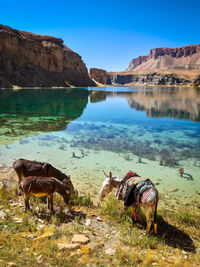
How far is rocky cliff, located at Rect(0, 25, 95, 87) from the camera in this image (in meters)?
82.1

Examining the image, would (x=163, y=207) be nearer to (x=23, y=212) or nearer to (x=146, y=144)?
(x=23, y=212)

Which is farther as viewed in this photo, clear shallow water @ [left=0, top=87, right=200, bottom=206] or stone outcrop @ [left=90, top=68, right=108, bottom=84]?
stone outcrop @ [left=90, top=68, right=108, bottom=84]

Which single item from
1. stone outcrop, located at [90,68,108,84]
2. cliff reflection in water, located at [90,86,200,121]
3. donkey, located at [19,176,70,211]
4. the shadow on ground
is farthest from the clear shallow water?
stone outcrop, located at [90,68,108,84]

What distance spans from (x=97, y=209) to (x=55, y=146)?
7.38 meters

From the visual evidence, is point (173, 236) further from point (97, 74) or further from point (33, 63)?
point (97, 74)

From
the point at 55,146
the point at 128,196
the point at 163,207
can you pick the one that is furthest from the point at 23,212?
the point at 55,146

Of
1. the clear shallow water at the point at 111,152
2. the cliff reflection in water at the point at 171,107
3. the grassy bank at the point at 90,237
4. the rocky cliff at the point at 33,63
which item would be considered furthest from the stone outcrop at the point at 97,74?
the grassy bank at the point at 90,237

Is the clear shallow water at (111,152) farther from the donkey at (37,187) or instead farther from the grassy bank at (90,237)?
the donkey at (37,187)

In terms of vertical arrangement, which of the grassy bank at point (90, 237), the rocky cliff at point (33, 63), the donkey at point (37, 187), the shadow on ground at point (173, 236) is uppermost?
the rocky cliff at point (33, 63)

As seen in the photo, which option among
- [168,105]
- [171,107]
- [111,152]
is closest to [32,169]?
[111,152]

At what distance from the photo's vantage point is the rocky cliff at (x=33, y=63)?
82125 mm

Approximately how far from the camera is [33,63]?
312 ft

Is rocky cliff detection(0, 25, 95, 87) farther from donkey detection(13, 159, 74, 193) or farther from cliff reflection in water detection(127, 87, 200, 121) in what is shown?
Answer: donkey detection(13, 159, 74, 193)

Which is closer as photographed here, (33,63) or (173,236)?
(173,236)
